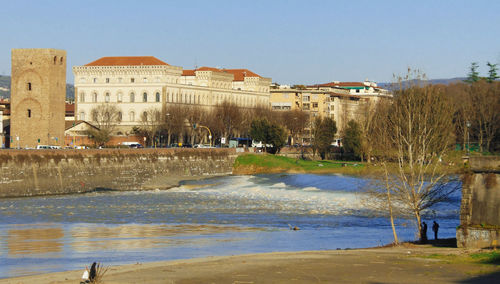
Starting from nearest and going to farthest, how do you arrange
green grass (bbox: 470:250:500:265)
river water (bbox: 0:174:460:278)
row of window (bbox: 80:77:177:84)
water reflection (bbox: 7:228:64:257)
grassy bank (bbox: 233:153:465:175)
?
green grass (bbox: 470:250:500:265) → river water (bbox: 0:174:460:278) → water reflection (bbox: 7:228:64:257) → grassy bank (bbox: 233:153:465:175) → row of window (bbox: 80:77:177:84)

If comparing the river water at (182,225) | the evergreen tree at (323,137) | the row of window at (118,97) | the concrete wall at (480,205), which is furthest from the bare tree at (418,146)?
the row of window at (118,97)

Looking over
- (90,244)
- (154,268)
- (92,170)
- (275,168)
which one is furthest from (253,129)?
(154,268)

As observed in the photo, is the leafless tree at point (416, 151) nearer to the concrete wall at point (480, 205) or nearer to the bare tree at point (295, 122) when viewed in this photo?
the concrete wall at point (480, 205)

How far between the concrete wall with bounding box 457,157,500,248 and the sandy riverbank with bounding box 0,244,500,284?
91 cm

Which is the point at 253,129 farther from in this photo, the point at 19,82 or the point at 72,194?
the point at 72,194

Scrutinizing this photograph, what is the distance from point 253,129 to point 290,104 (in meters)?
67.3

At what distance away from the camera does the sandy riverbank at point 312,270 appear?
91.8 feet

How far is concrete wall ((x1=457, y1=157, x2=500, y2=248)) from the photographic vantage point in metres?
33.6

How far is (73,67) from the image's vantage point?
156625 millimetres

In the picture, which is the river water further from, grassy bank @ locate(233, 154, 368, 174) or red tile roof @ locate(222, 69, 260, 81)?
red tile roof @ locate(222, 69, 260, 81)

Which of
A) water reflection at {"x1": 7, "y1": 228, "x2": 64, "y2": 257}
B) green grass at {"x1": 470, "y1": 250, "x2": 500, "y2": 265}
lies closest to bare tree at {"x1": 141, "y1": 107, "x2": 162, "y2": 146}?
water reflection at {"x1": 7, "y1": 228, "x2": 64, "y2": 257}

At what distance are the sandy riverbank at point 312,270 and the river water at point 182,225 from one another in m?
4.14

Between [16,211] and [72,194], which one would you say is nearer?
[16,211]

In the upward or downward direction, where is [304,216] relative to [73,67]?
downward
